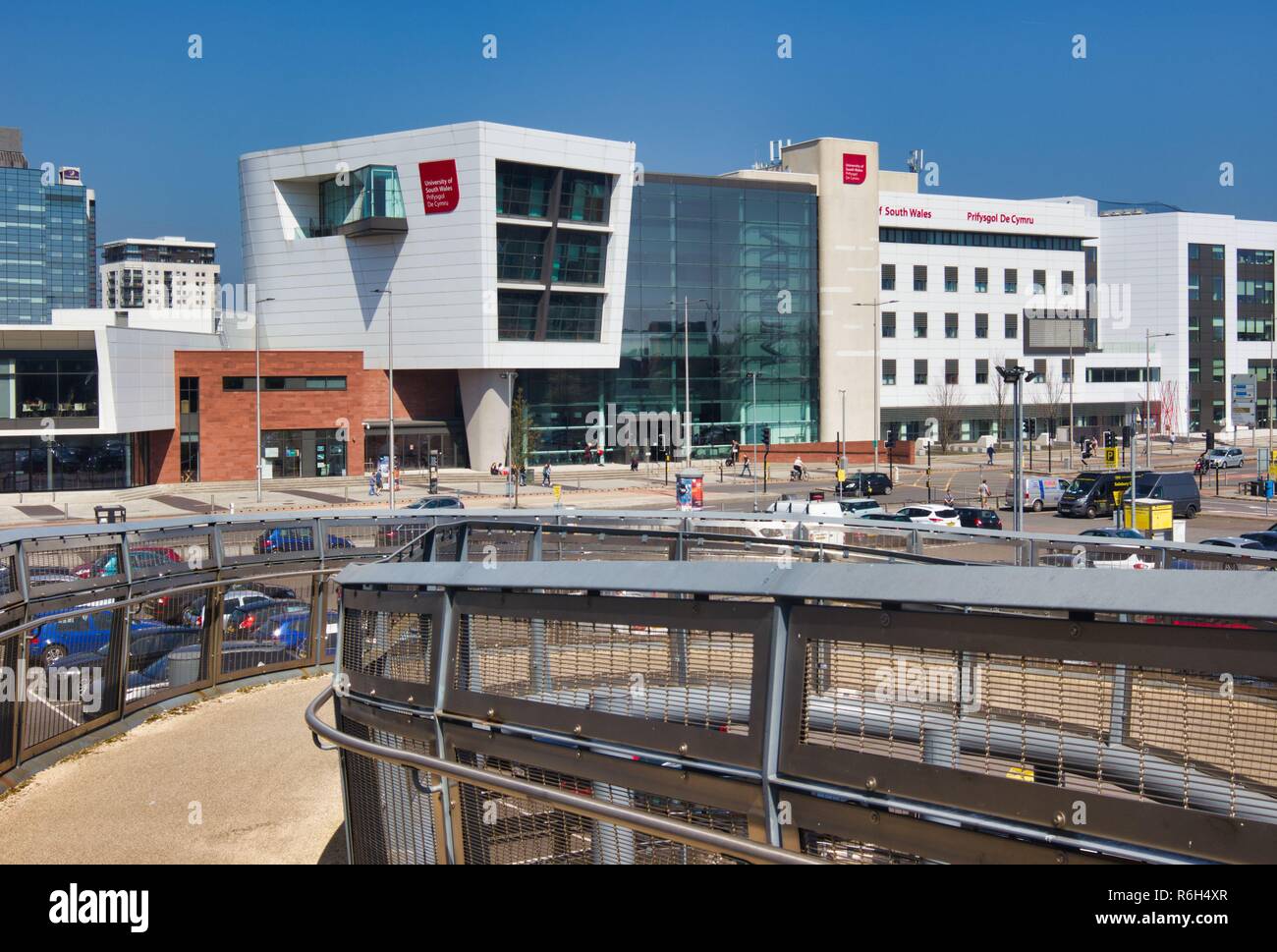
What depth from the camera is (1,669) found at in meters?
9.31

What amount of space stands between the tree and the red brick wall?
748cm

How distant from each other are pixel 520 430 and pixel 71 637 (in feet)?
190

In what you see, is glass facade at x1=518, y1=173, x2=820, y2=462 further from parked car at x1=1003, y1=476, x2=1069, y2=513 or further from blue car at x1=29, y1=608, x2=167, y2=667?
blue car at x1=29, y1=608, x2=167, y2=667

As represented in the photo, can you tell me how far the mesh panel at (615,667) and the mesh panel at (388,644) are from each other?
0.94ft

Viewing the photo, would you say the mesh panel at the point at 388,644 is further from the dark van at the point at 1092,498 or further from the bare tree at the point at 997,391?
the bare tree at the point at 997,391

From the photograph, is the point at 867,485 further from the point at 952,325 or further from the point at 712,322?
the point at 952,325

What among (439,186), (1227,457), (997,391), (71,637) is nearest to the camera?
(71,637)

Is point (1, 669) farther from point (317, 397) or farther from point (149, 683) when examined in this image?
point (317, 397)

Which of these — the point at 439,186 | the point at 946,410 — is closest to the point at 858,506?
the point at 439,186

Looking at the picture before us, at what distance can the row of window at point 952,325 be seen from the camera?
8962 centimetres

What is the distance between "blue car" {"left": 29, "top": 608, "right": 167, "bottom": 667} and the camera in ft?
33.4

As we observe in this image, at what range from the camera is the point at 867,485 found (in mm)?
57938

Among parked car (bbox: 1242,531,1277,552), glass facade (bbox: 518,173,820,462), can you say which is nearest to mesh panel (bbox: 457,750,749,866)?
parked car (bbox: 1242,531,1277,552)

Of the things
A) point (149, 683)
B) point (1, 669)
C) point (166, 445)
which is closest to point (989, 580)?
point (1, 669)
